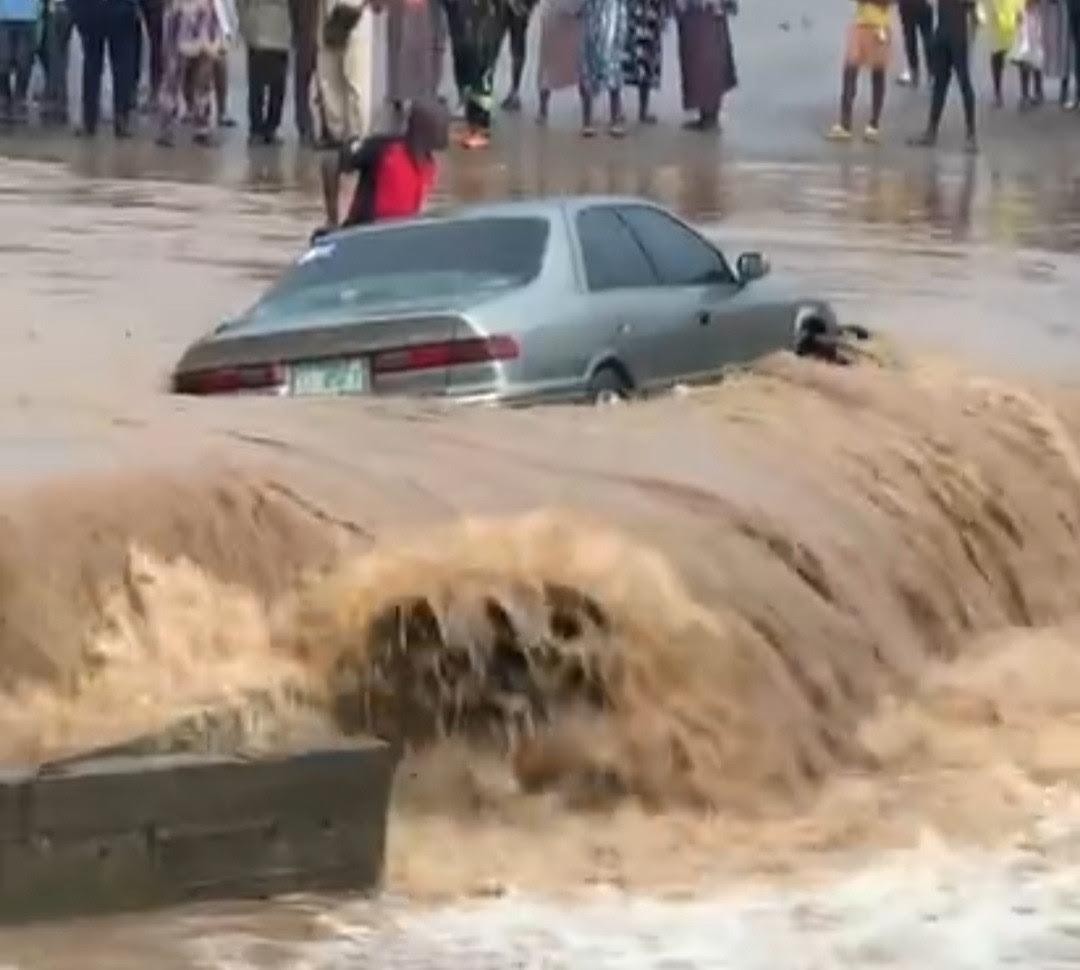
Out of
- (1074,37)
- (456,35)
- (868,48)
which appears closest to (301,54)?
(456,35)

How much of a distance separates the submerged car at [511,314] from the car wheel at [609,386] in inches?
0.4

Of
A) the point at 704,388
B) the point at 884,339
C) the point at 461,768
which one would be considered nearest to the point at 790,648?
the point at 461,768

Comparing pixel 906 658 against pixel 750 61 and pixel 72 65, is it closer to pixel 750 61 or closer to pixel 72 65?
pixel 72 65

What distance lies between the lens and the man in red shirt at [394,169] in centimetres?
1839

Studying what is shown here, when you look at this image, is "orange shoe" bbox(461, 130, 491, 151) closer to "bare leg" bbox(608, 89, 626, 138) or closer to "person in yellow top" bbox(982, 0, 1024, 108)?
"bare leg" bbox(608, 89, 626, 138)

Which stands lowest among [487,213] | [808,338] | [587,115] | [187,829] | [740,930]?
[740,930]

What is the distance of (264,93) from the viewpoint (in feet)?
102

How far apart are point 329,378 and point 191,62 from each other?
656 inches

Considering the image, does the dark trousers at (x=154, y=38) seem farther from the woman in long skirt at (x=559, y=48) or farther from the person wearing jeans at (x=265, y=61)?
the woman in long skirt at (x=559, y=48)

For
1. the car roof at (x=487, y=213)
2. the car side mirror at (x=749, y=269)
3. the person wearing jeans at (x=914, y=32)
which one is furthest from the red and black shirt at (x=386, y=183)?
the person wearing jeans at (x=914, y=32)

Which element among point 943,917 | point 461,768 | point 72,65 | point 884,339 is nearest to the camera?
point 943,917

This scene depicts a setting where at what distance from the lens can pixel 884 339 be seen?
18.0 m

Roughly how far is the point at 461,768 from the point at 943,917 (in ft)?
6.20

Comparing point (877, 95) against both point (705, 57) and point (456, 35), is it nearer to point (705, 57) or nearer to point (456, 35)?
point (705, 57)
